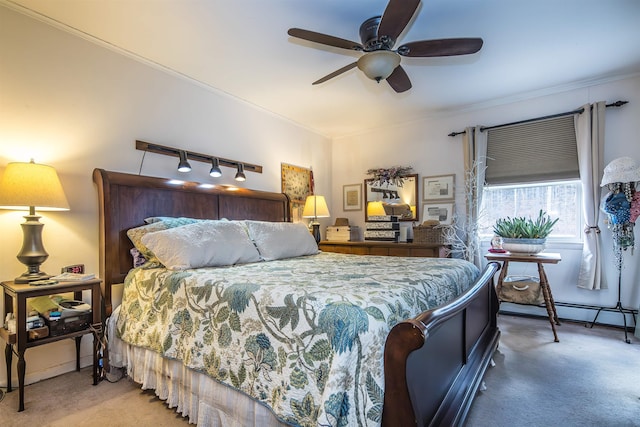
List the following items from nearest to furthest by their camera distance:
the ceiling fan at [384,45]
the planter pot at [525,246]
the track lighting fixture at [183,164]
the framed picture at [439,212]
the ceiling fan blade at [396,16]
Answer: the ceiling fan blade at [396,16] < the ceiling fan at [384,45] < the track lighting fixture at [183,164] < the planter pot at [525,246] < the framed picture at [439,212]

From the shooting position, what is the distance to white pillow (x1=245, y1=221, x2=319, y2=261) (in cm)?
269

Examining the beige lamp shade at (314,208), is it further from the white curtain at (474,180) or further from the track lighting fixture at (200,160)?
the white curtain at (474,180)

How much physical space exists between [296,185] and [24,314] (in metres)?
3.10

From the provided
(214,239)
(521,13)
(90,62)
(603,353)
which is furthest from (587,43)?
(90,62)

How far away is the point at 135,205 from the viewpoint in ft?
8.32

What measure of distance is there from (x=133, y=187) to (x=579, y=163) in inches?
173

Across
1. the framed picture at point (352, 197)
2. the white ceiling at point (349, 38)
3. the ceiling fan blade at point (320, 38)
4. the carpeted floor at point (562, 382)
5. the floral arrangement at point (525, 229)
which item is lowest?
the carpeted floor at point (562, 382)

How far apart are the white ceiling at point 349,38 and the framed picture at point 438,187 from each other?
3.26ft

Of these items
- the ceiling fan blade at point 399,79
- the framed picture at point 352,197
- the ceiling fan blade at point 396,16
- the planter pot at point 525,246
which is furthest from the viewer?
→ the framed picture at point 352,197

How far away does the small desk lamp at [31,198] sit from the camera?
1.84 meters

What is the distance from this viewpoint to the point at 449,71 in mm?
3027

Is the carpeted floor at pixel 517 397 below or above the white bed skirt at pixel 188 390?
below

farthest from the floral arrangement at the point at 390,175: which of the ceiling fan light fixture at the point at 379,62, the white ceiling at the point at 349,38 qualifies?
the ceiling fan light fixture at the point at 379,62

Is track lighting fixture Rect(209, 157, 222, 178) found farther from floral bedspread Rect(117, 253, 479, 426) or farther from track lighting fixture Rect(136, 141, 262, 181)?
floral bedspread Rect(117, 253, 479, 426)
